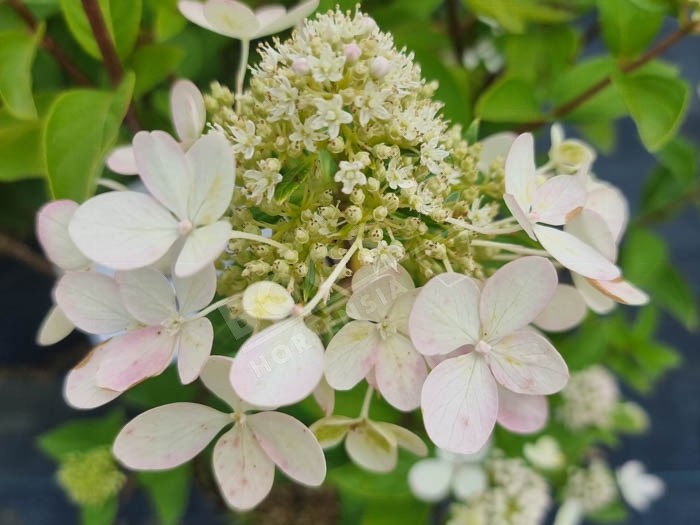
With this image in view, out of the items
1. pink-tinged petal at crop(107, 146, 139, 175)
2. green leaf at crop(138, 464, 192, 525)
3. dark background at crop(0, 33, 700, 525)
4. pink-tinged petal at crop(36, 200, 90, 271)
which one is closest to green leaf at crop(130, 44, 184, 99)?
pink-tinged petal at crop(107, 146, 139, 175)

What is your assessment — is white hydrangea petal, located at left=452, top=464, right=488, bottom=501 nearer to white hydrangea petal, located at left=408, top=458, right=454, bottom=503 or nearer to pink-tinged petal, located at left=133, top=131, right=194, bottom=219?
white hydrangea petal, located at left=408, top=458, right=454, bottom=503

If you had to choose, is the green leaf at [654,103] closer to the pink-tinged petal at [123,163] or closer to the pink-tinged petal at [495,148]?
the pink-tinged petal at [495,148]

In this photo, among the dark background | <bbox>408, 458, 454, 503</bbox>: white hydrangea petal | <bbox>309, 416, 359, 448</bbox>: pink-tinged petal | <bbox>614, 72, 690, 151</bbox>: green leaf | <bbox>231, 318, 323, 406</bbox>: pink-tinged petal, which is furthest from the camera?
the dark background

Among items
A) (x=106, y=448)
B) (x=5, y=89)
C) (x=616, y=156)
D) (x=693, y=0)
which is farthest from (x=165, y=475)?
(x=616, y=156)

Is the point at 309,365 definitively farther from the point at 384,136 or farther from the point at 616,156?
the point at 616,156

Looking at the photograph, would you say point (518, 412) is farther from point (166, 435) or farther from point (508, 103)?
point (508, 103)

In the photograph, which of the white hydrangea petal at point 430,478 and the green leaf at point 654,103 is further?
the white hydrangea petal at point 430,478

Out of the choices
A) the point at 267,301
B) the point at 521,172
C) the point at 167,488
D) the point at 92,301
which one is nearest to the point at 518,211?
the point at 521,172

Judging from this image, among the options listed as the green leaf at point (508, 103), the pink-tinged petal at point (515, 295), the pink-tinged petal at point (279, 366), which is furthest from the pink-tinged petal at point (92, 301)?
the green leaf at point (508, 103)
